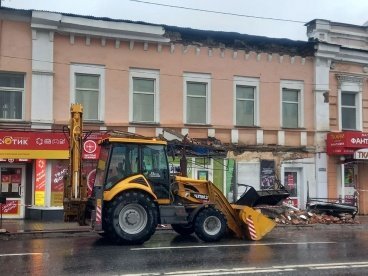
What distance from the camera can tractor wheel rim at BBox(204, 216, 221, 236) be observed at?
1340cm

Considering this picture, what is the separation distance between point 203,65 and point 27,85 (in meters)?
6.85

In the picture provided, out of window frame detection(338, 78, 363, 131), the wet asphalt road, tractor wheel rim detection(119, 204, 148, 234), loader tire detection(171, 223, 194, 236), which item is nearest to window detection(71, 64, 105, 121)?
the wet asphalt road

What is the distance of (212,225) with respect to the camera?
13500 millimetres

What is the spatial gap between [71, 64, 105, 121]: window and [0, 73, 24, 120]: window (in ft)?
6.26

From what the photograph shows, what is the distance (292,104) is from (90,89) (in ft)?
28.6

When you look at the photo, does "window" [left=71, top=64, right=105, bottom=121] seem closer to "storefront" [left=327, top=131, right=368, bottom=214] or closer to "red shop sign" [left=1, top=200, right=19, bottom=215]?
"red shop sign" [left=1, top=200, right=19, bottom=215]

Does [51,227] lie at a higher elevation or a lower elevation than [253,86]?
lower

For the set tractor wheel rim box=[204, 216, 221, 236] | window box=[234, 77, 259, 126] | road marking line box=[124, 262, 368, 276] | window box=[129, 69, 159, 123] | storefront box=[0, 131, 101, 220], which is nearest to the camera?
road marking line box=[124, 262, 368, 276]

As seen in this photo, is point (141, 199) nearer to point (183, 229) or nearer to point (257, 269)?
point (183, 229)

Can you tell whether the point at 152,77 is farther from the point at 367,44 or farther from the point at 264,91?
the point at 367,44

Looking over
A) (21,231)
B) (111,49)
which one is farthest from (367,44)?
(21,231)

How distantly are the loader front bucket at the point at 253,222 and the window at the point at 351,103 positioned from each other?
10460 mm

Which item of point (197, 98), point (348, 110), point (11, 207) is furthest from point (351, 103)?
point (11, 207)

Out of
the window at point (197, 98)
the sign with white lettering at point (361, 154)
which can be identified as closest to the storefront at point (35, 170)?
the window at point (197, 98)
